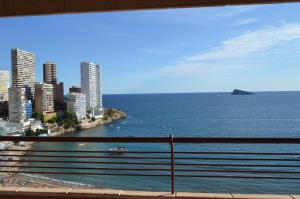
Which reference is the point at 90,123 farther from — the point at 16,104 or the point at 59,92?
the point at 16,104

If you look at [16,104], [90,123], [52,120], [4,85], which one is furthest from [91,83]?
[16,104]

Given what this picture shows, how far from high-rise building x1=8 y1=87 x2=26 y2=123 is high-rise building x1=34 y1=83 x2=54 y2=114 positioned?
423cm

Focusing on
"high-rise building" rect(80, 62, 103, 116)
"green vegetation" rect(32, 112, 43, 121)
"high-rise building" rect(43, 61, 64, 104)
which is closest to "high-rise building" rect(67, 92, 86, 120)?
"high-rise building" rect(43, 61, 64, 104)

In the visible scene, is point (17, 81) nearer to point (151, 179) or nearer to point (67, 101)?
point (67, 101)

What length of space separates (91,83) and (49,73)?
1040cm

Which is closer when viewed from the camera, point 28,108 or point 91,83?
point 28,108

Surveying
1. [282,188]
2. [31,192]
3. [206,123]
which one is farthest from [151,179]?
[206,123]

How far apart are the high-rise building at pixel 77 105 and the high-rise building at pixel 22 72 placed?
294 inches

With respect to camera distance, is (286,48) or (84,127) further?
(286,48)

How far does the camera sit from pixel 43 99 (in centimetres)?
7700

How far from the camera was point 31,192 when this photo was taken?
4004 mm

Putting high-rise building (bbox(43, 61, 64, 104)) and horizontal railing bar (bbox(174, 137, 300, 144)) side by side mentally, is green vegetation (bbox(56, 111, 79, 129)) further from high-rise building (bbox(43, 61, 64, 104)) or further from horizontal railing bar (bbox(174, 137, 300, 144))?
horizontal railing bar (bbox(174, 137, 300, 144))

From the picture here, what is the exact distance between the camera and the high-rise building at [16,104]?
68375mm

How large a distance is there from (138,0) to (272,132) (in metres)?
53.0
